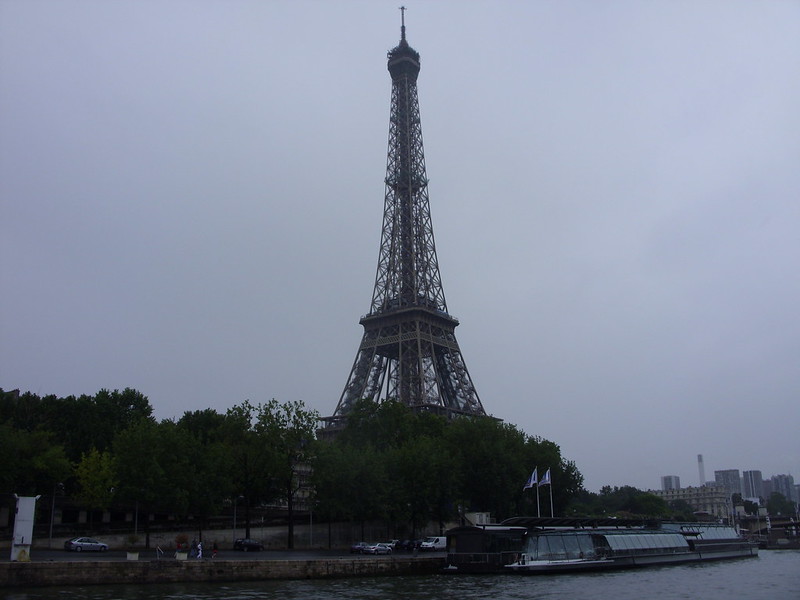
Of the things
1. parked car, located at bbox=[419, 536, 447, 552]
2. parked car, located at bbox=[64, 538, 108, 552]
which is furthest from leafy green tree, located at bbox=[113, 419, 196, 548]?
parked car, located at bbox=[419, 536, 447, 552]

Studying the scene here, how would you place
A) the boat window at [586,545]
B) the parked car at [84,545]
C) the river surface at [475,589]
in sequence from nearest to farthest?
1. the river surface at [475,589]
2. the parked car at [84,545]
3. the boat window at [586,545]

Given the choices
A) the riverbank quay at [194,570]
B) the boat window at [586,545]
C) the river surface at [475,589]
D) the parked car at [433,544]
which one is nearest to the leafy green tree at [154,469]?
the riverbank quay at [194,570]

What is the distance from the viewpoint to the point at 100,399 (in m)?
74.0

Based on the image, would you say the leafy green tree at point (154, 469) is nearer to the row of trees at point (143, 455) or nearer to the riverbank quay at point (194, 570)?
the row of trees at point (143, 455)

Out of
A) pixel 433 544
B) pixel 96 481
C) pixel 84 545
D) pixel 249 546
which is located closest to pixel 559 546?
pixel 433 544

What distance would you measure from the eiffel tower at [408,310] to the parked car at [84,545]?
45.4 metres

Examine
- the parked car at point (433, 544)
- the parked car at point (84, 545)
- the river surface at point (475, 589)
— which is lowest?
the river surface at point (475, 589)

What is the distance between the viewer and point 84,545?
161 feet

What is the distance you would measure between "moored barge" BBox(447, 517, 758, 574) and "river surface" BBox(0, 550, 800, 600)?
127cm

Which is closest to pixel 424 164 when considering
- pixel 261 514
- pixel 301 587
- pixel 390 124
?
pixel 390 124

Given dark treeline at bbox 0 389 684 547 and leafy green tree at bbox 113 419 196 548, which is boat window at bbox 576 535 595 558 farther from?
leafy green tree at bbox 113 419 196 548

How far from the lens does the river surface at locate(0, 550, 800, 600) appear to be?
34281 mm

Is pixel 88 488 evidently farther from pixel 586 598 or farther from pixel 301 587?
pixel 586 598

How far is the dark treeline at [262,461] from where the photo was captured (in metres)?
56.3
